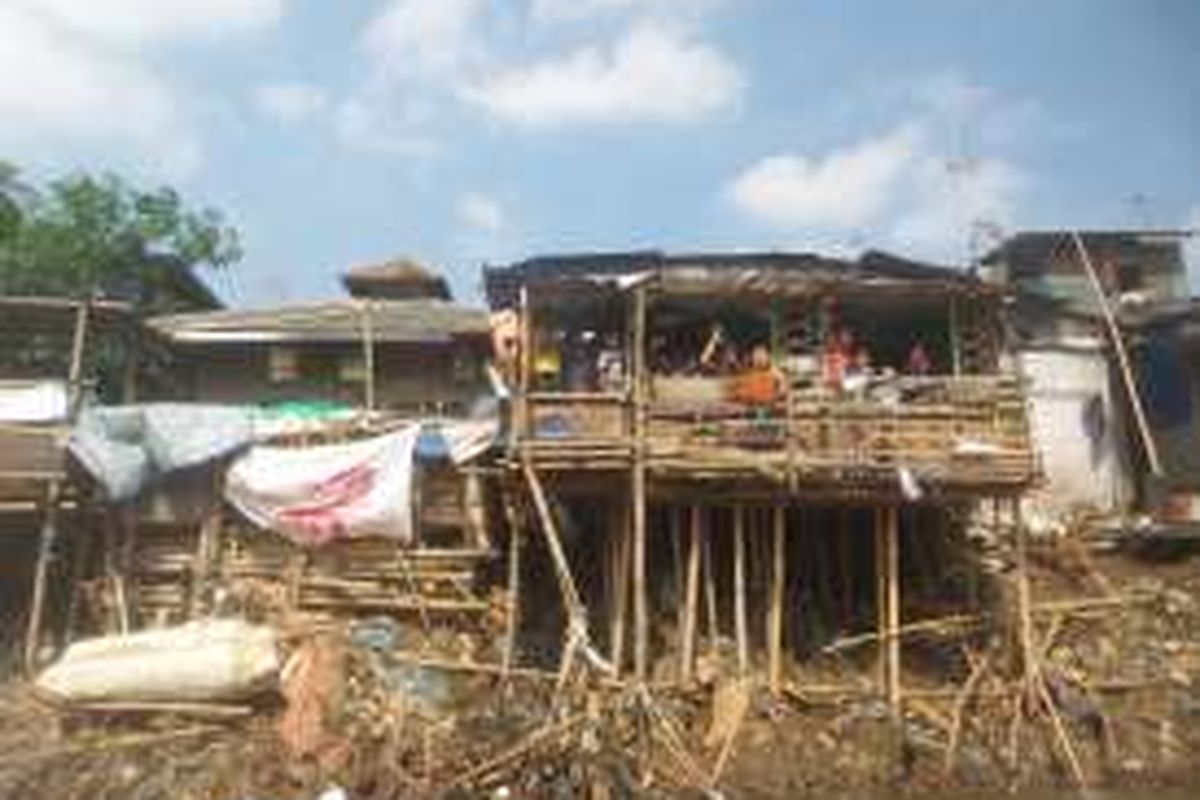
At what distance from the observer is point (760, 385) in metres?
23.8

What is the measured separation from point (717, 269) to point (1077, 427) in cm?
977

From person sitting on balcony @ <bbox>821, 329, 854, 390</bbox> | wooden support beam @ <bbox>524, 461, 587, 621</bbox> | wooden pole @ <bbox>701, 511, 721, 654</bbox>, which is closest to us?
wooden support beam @ <bbox>524, 461, 587, 621</bbox>

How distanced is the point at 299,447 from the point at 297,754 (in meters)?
6.15

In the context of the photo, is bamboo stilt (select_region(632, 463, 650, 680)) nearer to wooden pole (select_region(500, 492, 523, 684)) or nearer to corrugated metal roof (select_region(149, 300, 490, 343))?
wooden pole (select_region(500, 492, 523, 684))

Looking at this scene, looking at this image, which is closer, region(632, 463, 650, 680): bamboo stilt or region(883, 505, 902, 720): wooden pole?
region(632, 463, 650, 680): bamboo stilt

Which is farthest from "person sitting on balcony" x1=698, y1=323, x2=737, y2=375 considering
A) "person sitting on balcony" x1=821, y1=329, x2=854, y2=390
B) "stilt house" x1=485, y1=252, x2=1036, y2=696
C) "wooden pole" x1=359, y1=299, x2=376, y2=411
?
"wooden pole" x1=359, y1=299, x2=376, y2=411

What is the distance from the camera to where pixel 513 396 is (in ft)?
78.0

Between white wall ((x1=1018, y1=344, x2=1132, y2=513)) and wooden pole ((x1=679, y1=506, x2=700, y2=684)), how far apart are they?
10.4 meters

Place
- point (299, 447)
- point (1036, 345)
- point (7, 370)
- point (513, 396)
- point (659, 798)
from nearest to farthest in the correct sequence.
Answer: point (659, 798), point (513, 396), point (299, 447), point (7, 370), point (1036, 345)

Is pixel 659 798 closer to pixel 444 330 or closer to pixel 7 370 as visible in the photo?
pixel 444 330

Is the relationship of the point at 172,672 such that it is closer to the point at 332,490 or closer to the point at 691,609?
the point at 332,490

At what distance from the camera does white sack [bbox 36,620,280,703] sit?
21094 mm

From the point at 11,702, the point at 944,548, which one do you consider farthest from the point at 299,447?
the point at 944,548

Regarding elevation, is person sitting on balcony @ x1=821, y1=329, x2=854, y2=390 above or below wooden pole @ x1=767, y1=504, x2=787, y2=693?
above
